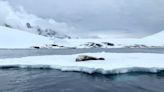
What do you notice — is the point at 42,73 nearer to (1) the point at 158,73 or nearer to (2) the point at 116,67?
(2) the point at 116,67

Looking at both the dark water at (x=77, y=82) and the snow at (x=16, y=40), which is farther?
the snow at (x=16, y=40)

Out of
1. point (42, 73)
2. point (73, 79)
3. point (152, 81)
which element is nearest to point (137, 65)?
point (152, 81)

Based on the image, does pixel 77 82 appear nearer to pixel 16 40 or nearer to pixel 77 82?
pixel 77 82

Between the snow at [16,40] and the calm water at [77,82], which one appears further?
the snow at [16,40]

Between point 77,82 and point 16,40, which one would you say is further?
point 16,40

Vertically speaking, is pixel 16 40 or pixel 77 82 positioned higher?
pixel 16 40

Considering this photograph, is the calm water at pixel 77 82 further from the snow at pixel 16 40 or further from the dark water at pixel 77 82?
the snow at pixel 16 40

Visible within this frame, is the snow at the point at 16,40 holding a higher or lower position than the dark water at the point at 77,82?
higher

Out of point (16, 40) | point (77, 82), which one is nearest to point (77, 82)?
point (77, 82)

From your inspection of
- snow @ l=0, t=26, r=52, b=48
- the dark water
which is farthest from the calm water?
snow @ l=0, t=26, r=52, b=48

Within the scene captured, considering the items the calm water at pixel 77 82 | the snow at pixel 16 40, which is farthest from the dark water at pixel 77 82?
the snow at pixel 16 40

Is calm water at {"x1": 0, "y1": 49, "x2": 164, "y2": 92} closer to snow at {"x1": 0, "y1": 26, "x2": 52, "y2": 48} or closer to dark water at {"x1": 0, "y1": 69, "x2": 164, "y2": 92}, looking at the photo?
dark water at {"x1": 0, "y1": 69, "x2": 164, "y2": 92}

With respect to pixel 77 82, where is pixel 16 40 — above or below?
above

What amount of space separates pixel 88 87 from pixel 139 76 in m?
6.13
